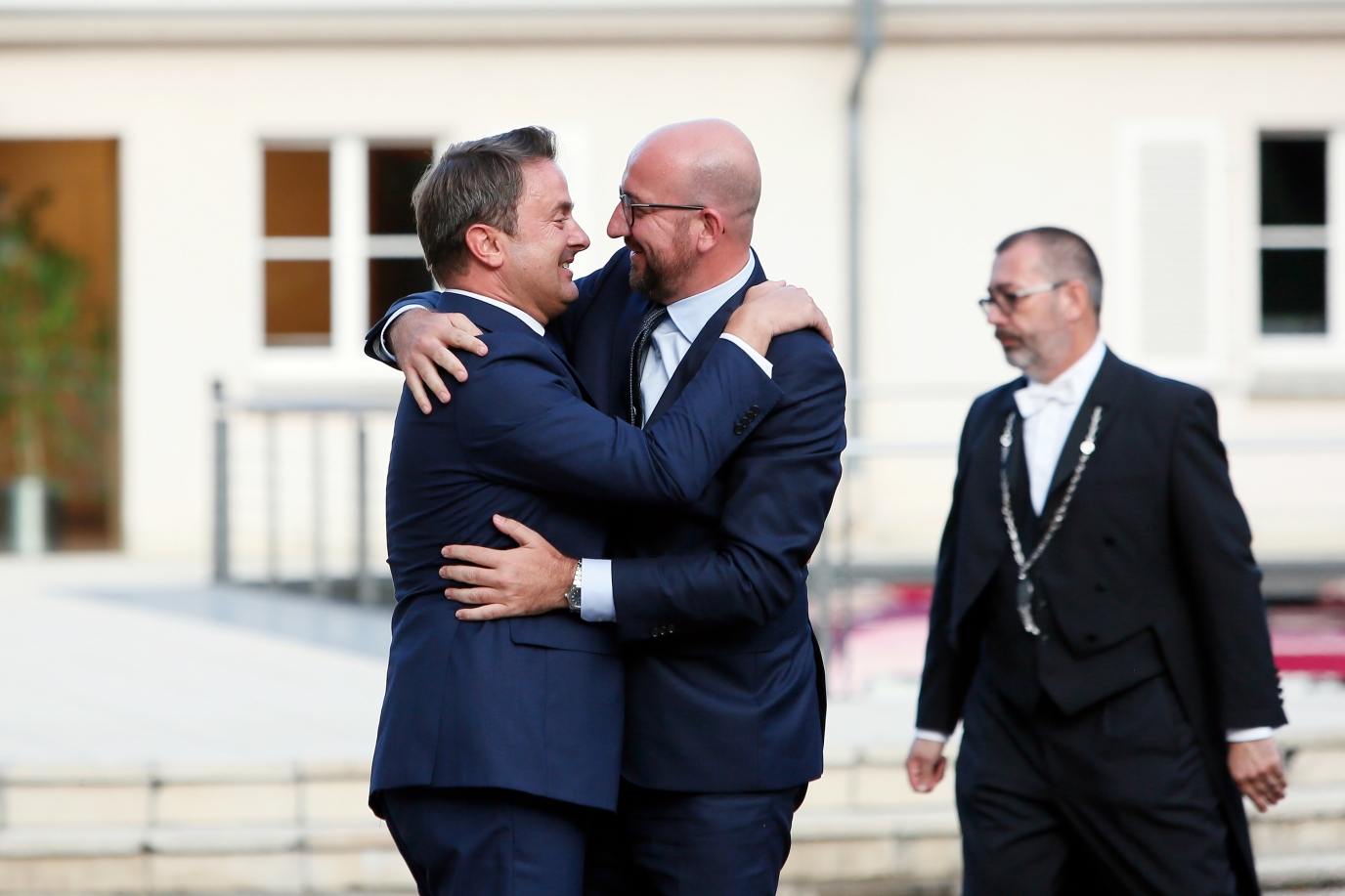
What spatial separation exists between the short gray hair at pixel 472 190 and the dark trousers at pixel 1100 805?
4.52ft

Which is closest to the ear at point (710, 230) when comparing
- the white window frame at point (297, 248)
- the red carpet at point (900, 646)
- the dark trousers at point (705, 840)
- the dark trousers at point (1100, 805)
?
the dark trousers at point (705, 840)

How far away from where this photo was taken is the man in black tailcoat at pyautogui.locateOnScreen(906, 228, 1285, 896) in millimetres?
2949

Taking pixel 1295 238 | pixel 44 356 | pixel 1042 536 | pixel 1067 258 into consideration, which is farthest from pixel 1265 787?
pixel 44 356

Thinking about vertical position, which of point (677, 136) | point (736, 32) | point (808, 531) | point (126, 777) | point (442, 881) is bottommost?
point (126, 777)

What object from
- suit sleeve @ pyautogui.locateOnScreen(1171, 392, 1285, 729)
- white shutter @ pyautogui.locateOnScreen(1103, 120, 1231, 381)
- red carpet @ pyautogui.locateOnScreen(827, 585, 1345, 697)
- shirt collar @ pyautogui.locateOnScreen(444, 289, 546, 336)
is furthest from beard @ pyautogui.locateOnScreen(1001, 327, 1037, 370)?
white shutter @ pyautogui.locateOnScreen(1103, 120, 1231, 381)

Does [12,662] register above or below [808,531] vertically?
below

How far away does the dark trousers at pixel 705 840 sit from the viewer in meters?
2.43

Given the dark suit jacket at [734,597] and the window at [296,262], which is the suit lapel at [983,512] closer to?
the dark suit jacket at [734,597]

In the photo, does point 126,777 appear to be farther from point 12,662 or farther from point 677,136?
point 677,136

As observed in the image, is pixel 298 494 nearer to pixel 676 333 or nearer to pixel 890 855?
pixel 890 855

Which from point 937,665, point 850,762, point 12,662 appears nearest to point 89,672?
point 12,662

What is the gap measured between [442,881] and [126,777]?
254cm

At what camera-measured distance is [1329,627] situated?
652 cm

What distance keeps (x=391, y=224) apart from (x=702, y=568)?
8.78 m
